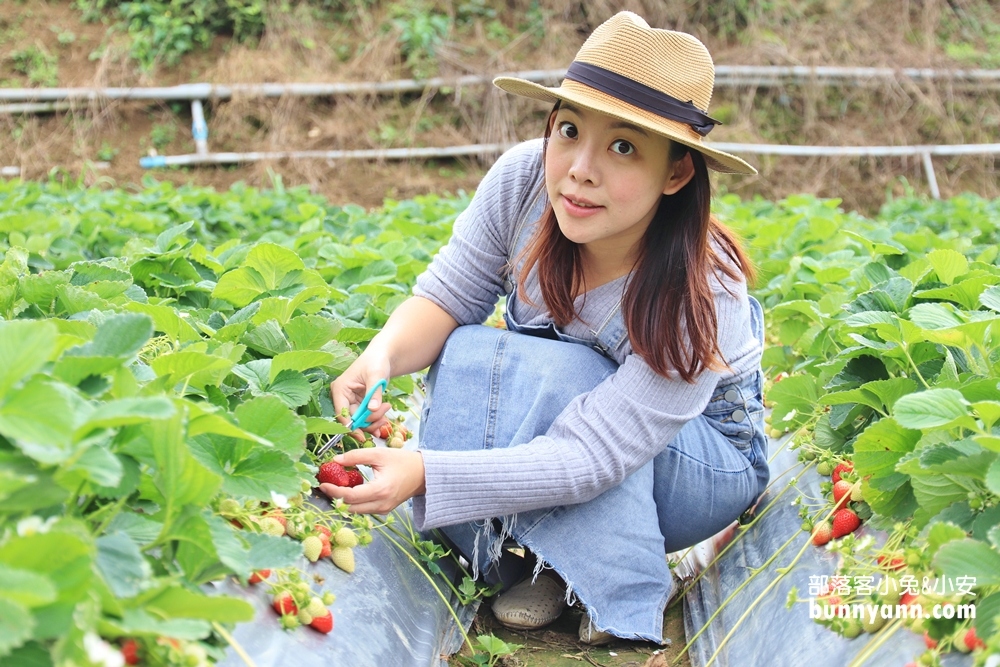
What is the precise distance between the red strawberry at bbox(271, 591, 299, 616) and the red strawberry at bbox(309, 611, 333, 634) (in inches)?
2.0

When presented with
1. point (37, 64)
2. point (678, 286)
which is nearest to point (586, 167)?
point (678, 286)

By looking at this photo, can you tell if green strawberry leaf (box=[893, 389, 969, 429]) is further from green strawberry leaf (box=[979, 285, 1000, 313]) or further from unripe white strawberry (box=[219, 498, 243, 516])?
unripe white strawberry (box=[219, 498, 243, 516])

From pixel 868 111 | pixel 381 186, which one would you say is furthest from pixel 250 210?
pixel 868 111

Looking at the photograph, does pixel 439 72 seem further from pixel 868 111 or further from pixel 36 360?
pixel 36 360

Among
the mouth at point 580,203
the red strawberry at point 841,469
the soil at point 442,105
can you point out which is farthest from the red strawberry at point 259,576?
the soil at point 442,105

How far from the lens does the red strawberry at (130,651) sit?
3.65 feet

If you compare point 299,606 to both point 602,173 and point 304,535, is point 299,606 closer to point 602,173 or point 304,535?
point 304,535

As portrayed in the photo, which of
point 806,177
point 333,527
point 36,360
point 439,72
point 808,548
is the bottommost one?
point 806,177

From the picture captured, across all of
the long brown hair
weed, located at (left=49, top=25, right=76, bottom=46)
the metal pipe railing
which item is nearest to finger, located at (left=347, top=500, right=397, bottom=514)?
the long brown hair

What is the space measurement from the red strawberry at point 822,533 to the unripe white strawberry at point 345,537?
88cm

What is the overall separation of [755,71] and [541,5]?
2426mm

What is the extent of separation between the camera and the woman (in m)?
1.97

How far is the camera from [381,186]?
9.64 m

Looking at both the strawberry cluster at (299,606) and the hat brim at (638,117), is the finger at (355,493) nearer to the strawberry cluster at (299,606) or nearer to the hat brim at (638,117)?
the strawberry cluster at (299,606)
